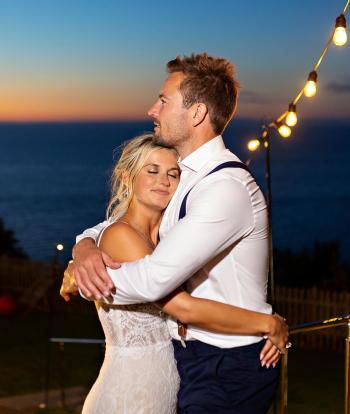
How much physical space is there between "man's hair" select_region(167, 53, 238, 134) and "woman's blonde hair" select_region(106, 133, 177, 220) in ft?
0.73

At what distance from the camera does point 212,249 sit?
2.45 m

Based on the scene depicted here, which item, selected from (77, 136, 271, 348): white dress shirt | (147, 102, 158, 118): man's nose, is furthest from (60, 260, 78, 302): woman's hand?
(147, 102, 158, 118): man's nose

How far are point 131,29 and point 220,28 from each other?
13.0 feet

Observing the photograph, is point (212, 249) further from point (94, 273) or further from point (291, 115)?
point (291, 115)

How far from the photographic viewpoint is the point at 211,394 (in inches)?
103

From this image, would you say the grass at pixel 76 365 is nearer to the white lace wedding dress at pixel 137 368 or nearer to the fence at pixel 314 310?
the fence at pixel 314 310

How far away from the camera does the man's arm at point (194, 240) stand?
7.93 feet

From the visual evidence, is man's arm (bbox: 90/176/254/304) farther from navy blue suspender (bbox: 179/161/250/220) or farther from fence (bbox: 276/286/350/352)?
fence (bbox: 276/286/350/352)

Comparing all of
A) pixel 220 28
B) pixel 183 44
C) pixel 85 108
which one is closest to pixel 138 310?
pixel 220 28

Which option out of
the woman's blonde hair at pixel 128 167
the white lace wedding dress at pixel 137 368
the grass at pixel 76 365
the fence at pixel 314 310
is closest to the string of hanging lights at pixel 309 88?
the woman's blonde hair at pixel 128 167

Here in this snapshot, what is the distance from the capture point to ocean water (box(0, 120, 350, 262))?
138ft

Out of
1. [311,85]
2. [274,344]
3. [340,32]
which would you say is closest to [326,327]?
[274,344]

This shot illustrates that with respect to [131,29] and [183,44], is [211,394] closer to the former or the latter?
[131,29]

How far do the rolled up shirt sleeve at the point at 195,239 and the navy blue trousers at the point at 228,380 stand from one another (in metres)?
0.31
